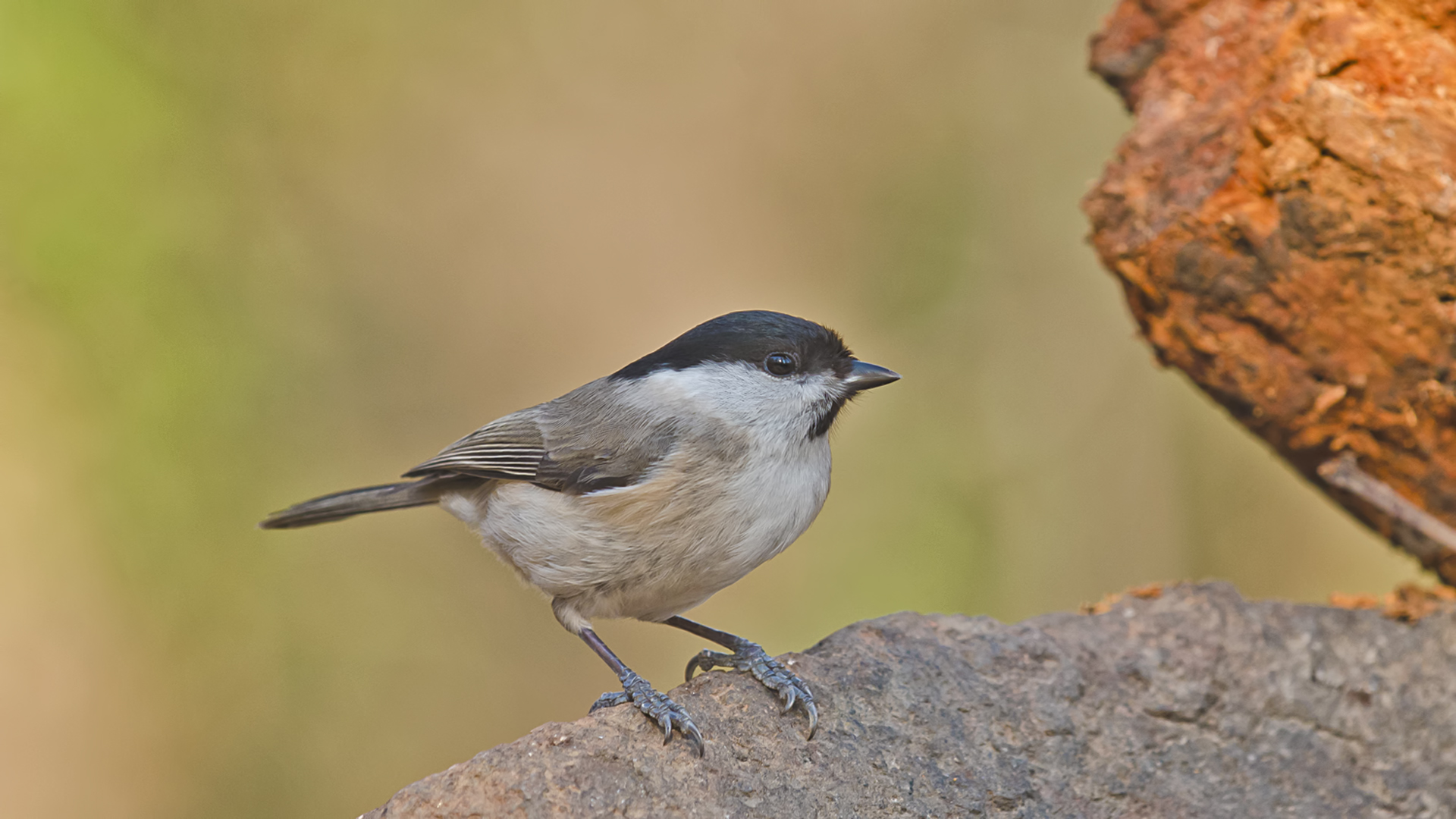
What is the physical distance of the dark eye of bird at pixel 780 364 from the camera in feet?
9.59

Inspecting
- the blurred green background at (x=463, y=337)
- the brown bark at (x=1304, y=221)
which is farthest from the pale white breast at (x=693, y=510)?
the blurred green background at (x=463, y=337)

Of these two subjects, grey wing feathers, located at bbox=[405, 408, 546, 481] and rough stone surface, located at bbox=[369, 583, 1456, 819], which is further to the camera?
grey wing feathers, located at bbox=[405, 408, 546, 481]

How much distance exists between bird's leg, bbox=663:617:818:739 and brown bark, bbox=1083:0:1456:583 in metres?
1.58

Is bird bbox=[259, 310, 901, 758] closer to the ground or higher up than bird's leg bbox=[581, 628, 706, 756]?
higher up

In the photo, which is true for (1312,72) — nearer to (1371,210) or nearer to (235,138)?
(1371,210)

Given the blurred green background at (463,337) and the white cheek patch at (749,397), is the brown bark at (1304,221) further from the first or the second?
the blurred green background at (463,337)

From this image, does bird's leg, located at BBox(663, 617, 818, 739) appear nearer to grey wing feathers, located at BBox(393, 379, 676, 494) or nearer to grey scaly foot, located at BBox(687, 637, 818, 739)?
grey scaly foot, located at BBox(687, 637, 818, 739)

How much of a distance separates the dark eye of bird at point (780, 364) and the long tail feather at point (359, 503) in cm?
113

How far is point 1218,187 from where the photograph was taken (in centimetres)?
315

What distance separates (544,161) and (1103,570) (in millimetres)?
3557

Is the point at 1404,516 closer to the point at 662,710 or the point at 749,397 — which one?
the point at 749,397

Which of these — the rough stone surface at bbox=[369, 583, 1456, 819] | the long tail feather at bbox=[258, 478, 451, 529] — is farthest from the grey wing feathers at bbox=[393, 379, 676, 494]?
the rough stone surface at bbox=[369, 583, 1456, 819]

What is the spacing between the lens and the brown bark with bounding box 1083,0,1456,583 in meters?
2.94

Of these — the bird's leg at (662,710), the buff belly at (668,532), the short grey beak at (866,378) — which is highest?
the short grey beak at (866,378)
